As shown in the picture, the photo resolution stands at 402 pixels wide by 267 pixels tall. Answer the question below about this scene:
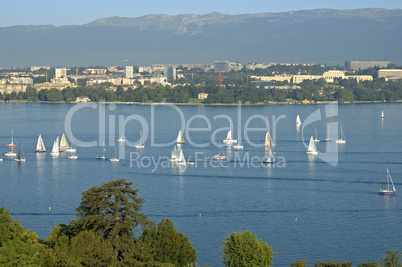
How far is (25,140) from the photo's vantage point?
66.4 ft

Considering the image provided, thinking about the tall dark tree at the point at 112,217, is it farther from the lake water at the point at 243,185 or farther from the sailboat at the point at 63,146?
the sailboat at the point at 63,146

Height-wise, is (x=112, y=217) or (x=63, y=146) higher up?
(x=63, y=146)

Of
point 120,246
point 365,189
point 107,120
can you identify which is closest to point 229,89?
point 107,120

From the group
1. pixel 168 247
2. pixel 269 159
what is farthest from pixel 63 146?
pixel 168 247

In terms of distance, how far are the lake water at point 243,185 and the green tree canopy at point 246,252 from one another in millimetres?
1674

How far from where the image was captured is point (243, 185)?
12961 millimetres

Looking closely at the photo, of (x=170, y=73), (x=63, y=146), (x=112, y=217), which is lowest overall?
(x=112, y=217)

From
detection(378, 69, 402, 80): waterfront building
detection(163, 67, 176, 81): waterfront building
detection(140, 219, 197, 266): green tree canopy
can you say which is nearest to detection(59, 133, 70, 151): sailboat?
detection(140, 219, 197, 266): green tree canopy

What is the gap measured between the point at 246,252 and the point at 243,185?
6264 mm

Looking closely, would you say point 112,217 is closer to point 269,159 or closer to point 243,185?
point 243,185

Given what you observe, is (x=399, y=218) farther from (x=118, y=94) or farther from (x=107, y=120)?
(x=118, y=94)

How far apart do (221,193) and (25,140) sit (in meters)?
9.39

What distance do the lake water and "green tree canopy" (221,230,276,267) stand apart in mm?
1674

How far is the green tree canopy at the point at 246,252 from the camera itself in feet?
21.8
